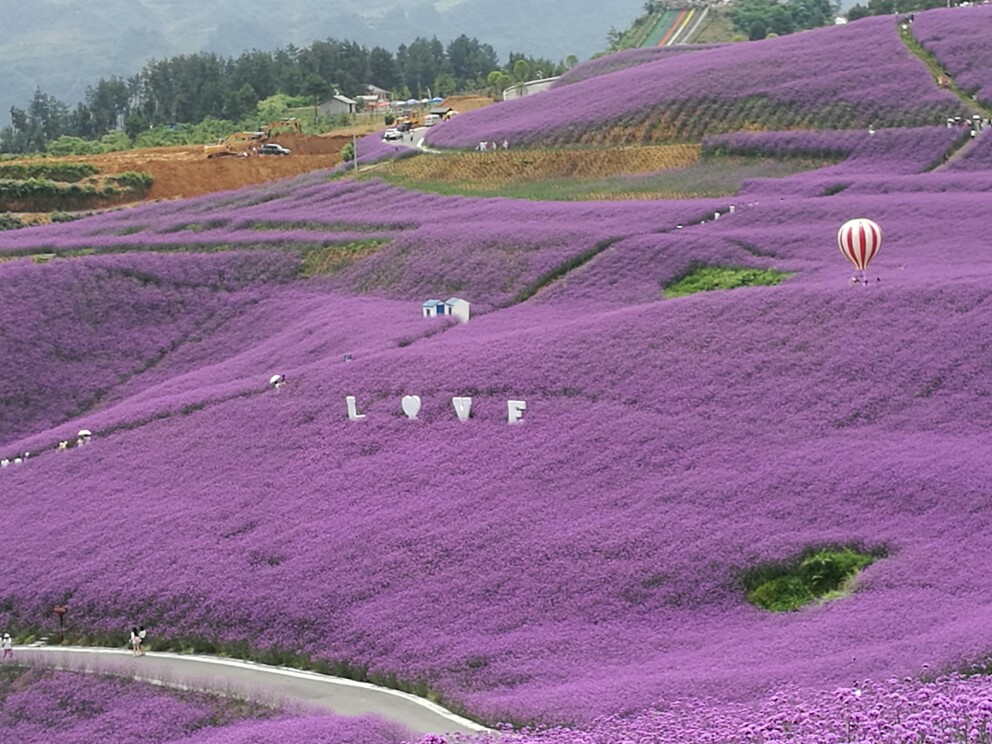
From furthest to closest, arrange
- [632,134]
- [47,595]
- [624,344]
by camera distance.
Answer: [632,134], [624,344], [47,595]

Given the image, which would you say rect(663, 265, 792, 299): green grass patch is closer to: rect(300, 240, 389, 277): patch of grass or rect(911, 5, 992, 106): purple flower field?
rect(300, 240, 389, 277): patch of grass

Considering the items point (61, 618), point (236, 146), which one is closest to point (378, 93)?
point (236, 146)

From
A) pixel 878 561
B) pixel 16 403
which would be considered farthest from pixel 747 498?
pixel 16 403

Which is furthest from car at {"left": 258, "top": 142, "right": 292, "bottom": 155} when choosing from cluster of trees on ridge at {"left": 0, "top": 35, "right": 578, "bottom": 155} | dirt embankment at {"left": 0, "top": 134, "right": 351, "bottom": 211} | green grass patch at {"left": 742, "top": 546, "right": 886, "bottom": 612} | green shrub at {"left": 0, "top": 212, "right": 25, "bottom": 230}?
green grass patch at {"left": 742, "top": 546, "right": 886, "bottom": 612}

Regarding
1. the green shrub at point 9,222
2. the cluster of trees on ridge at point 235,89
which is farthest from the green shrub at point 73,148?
the green shrub at point 9,222

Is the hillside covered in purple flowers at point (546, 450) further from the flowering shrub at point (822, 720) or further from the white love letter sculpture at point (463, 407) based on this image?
the white love letter sculpture at point (463, 407)

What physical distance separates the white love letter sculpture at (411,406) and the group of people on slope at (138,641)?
10.8 meters

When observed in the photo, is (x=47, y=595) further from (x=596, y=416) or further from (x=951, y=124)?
(x=951, y=124)

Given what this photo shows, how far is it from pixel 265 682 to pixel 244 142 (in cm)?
8275

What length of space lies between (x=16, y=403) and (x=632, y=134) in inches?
1429

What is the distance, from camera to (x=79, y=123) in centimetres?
16112

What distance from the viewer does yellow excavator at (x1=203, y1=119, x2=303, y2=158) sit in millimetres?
103250

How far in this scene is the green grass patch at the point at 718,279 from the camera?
51281 mm

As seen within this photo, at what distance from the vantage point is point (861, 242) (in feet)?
148
